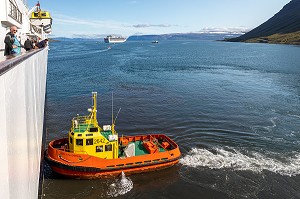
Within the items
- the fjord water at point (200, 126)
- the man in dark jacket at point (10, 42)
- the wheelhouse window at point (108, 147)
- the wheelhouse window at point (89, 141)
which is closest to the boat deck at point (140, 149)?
the wheelhouse window at point (108, 147)

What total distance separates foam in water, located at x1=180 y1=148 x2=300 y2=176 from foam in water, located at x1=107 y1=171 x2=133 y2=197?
4961 mm

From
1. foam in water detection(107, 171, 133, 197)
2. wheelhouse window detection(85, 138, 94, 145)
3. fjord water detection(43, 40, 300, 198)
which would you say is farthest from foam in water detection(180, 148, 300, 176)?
wheelhouse window detection(85, 138, 94, 145)

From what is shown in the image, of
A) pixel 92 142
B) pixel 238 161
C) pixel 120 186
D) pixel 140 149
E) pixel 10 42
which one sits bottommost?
pixel 120 186

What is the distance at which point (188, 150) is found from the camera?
2322cm

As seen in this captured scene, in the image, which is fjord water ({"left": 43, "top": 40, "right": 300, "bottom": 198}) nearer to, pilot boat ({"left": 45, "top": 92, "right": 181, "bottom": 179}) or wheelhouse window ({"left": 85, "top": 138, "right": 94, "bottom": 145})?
pilot boat ({"left": 45, "top": 92, "right": 181, "bottom": 179})

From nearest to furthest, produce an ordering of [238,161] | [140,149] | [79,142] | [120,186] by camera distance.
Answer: [79,142] < [120,186] < [238,161] < [140,149]

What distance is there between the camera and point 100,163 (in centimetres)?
1831

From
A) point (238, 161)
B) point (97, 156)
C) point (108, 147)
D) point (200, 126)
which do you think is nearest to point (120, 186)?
point (97, 156)

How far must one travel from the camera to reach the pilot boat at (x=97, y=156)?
18.0m

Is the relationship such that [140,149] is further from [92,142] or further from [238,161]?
[238,161]

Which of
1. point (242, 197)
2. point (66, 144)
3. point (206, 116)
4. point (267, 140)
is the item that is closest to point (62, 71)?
point (206, 116)

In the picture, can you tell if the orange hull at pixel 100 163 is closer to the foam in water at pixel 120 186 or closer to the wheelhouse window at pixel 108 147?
the foam in water at pixel 120 186

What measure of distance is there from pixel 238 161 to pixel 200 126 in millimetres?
7550

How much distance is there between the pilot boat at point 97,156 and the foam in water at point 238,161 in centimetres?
223
